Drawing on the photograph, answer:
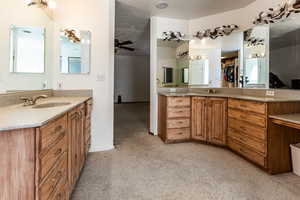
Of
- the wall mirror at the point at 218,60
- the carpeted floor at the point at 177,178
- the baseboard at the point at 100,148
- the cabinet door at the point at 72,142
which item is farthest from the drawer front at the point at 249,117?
the cabinet door at the point at 72,142

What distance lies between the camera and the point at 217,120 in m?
3.00

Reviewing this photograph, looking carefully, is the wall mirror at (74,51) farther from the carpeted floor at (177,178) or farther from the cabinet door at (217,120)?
the cabinet door at (217,120)

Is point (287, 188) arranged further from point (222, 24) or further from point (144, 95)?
point (144, 95)

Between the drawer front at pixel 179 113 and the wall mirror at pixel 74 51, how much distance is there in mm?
1596

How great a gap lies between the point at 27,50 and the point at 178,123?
2.52m

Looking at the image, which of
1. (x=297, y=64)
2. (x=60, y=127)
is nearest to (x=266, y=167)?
(x=297, y=64)

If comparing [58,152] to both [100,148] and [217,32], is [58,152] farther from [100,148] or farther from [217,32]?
[217,32]

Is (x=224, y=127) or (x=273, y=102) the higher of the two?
(x=273, y=102)

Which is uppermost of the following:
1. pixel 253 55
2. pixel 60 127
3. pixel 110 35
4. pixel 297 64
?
pixel 110 35

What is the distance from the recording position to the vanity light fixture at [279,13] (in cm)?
231

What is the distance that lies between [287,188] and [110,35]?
307 cm

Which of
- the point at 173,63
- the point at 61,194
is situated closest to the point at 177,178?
the point at 61,194

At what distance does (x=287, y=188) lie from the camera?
5.95ft

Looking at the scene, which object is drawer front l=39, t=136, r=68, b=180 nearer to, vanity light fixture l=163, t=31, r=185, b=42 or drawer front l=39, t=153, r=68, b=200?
drawer front l=39, t=153, r=68, b=200
